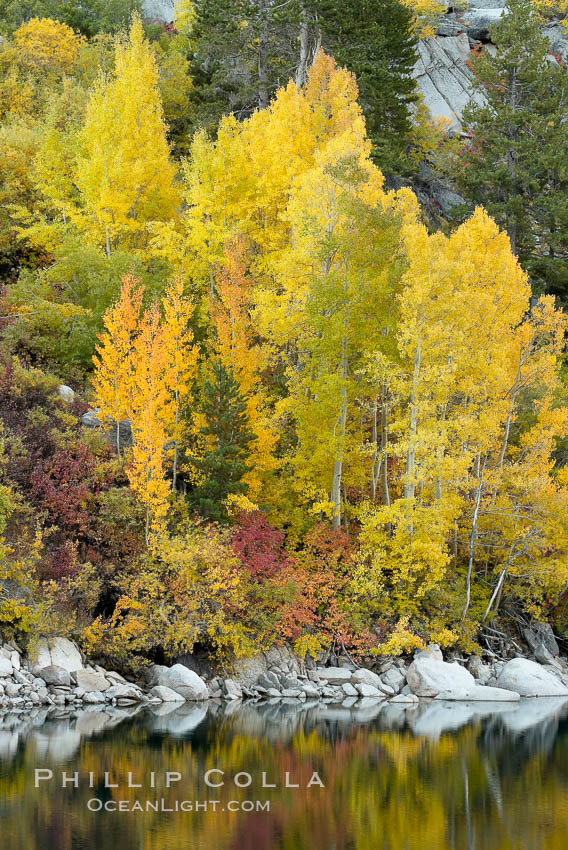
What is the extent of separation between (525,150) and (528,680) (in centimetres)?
2522

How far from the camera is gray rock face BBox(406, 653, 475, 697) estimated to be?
27594mm

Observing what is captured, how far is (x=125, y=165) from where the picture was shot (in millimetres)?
38844

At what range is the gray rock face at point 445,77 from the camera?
59.1 m

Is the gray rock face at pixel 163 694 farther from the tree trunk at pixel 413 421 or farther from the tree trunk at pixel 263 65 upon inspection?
the tree trunk at pixel 263 65

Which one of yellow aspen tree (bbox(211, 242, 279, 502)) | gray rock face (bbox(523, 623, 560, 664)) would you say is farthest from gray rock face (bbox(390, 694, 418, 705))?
yellow aspen tree (bbox(211, 242, 279, 502))

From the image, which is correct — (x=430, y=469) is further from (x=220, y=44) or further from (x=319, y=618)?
(x=220, y=44)

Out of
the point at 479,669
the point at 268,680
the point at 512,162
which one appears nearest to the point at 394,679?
the point at 479,669

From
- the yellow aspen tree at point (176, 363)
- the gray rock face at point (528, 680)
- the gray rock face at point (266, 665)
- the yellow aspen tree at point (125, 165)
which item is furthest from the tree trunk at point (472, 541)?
Result: the yellow aspen tree at point (125, 165)

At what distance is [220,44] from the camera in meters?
43.2

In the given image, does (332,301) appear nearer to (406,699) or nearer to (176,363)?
(176,363)

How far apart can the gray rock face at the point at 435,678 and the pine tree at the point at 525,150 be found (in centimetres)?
2023

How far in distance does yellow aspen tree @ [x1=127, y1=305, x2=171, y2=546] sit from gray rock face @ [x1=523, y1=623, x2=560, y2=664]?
14.3m

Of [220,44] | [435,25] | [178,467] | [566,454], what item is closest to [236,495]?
[178,467]

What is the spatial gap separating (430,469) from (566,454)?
917 cm
